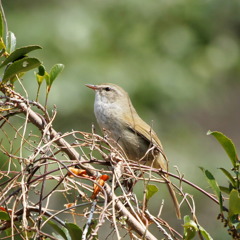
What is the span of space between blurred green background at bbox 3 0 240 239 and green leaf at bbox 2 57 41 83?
4133mm

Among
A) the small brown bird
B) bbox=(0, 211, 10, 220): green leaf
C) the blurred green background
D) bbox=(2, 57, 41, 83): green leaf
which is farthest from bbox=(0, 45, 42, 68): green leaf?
the blurred green background

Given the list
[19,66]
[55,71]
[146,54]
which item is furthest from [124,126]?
[146,54]

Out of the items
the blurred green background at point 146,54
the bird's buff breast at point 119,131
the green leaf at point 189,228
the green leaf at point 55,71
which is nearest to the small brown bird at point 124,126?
the bird's buff breast at point 119,131

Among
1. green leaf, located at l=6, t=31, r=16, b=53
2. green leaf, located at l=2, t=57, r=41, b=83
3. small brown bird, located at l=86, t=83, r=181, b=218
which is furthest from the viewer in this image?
small brown bird, located at l=86, t=83, r=181, b=218

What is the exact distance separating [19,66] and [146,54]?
5593 mm

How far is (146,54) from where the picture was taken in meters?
8.13

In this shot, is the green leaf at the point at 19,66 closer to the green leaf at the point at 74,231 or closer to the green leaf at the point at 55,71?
the green leaf at the point at 55,71

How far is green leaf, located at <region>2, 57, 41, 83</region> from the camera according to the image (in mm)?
2609

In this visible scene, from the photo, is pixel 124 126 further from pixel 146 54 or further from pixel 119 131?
pixel 146 54

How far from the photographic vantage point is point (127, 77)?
7.47 m

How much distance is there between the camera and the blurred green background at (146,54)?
24.3ft

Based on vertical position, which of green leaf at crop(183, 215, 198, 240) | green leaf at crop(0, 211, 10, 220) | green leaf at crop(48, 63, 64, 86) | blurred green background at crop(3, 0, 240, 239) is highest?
green leaf at crop(48, 63, 64, 86)

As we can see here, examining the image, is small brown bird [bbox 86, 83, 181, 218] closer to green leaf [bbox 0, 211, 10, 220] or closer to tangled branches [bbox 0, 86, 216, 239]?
tangled branches [bbox 0, 86, 216, 239]

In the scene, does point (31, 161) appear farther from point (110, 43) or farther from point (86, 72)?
point (110, 43)
